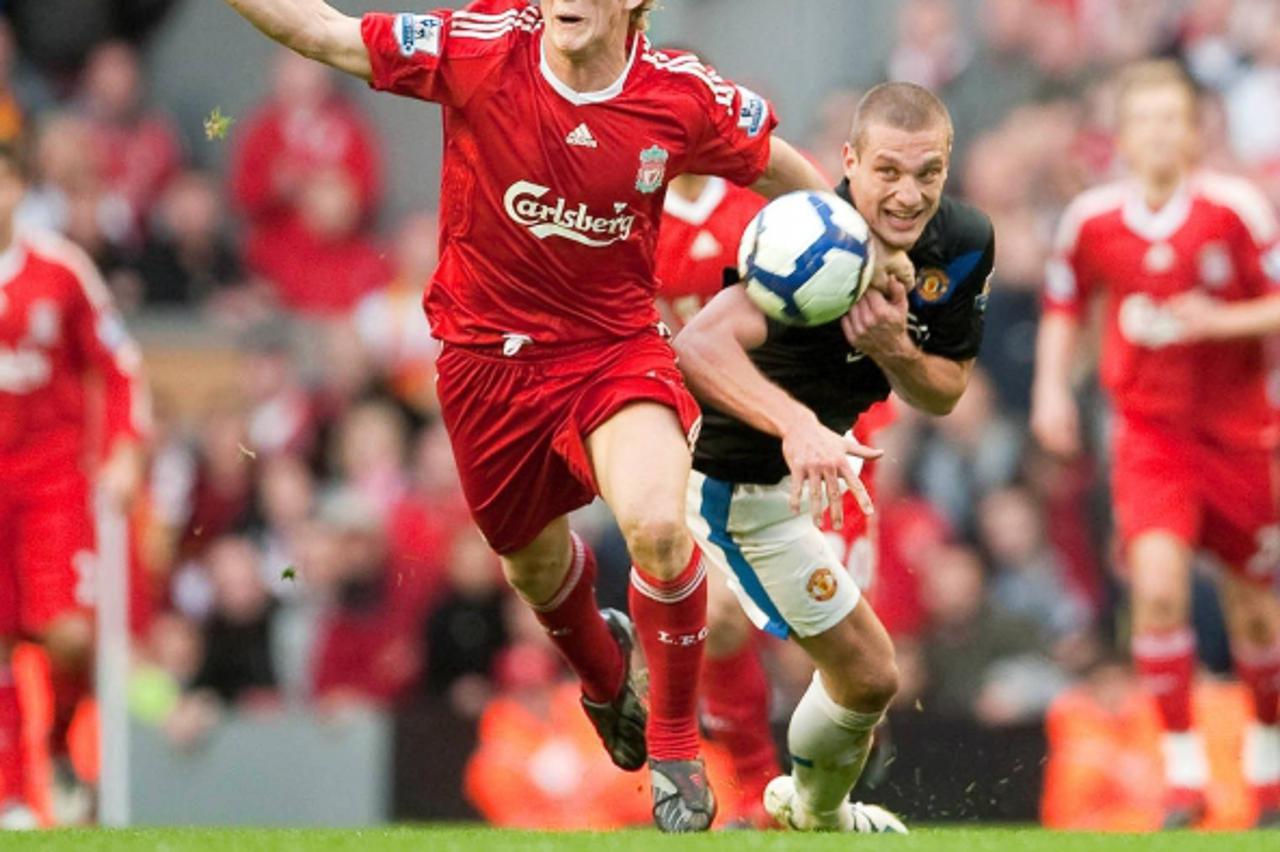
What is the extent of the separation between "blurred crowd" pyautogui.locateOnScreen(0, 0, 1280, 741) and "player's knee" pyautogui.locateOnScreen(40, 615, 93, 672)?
128cm

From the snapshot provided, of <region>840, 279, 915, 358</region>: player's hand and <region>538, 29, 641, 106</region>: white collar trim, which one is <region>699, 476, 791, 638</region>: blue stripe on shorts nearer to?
<region>840, 279, 915, 358</region>: player's hand

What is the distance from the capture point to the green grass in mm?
→ 6242

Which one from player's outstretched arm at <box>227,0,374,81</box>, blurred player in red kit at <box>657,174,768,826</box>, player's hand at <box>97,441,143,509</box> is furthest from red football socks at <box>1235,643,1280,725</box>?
player's outstretched arm at <box>227,0,374,81</box>

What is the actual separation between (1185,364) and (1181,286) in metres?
0.30

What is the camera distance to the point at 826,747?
776cm

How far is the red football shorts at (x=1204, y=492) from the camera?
32.9ft

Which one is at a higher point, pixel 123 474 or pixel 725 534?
pixel 725 534

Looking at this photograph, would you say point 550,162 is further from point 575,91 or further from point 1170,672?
point 1170,672

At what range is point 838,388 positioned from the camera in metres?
7.77

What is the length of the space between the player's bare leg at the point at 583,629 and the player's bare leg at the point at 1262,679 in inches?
121

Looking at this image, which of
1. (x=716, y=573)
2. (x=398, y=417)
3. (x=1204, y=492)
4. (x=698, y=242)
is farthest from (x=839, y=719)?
(x=398, y=417)

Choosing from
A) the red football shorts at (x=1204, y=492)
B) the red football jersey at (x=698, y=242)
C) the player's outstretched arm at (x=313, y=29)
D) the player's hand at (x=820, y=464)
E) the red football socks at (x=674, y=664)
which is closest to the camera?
the player's hand at (x=820, y=464)

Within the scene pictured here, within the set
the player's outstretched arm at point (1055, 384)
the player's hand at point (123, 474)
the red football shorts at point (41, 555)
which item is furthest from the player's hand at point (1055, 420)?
the red football shorts at point (41, 555)

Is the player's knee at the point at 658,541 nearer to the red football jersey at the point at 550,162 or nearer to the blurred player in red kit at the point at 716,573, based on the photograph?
the red football jersey at the point at 550,162
